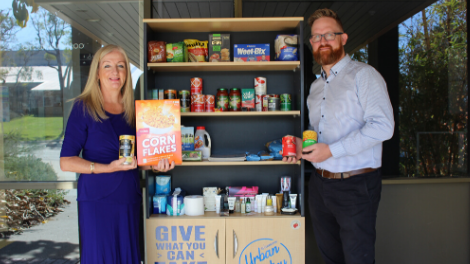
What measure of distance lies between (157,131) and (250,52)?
0.94 meters

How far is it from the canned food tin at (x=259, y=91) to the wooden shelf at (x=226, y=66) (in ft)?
0.35

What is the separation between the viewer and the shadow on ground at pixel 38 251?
2.95m

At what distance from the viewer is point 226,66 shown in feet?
8.09

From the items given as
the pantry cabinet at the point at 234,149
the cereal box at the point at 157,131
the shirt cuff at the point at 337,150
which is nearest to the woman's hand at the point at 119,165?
the cereal box at the point at 157,131

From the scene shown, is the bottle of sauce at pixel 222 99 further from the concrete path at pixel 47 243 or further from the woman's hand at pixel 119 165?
Result: the concrete path at pixel 47 243

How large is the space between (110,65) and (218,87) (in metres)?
0.99

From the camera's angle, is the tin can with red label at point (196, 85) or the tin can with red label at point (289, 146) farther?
the tin can with red label at point (196, 85)

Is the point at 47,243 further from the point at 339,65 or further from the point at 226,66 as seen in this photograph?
the point at 339,65

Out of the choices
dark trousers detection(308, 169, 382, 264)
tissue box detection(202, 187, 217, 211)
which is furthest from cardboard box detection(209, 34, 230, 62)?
dark trousers detection(308, 169, 382, 264)

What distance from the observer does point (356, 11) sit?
312 centimetres

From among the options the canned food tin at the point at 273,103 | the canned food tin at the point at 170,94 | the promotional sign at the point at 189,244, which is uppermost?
the canned food tin at the point at 170,94

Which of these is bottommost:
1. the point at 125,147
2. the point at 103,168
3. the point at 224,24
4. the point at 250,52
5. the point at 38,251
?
the point at 38,251

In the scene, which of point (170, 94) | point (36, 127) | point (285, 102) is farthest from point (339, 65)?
point (36, 127)

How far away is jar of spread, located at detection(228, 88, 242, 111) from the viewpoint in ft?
7.98
